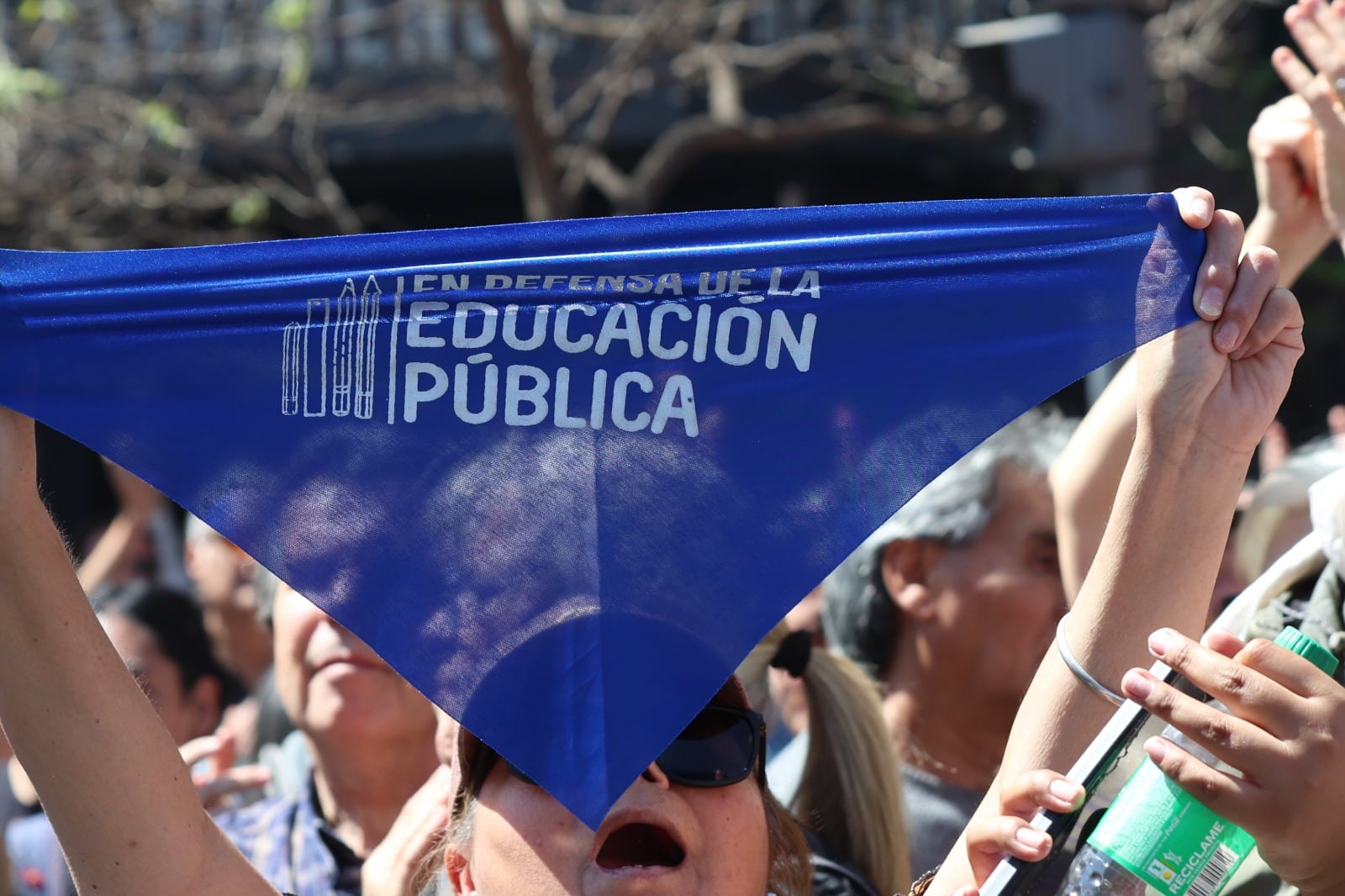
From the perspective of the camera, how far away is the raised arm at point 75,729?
163 centimetres

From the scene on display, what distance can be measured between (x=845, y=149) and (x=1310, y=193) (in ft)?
23.2

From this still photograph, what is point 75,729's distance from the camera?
162 centimetres

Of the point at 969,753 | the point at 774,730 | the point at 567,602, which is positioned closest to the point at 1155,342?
the point at 567,602

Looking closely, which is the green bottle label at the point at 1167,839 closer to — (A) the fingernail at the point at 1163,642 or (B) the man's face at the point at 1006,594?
(A) the fingernail at the point at 1163,642

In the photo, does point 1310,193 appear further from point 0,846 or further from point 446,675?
point 0,846

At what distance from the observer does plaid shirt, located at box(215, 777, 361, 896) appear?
2785 mm

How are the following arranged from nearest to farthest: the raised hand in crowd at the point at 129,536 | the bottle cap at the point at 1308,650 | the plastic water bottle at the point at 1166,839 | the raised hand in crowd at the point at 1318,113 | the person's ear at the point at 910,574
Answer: the plastic water bottle at the point at 1166,839 < the bottle cap at the point at 1308,650 < the raised hand in crowd at the point at 1318,113 < the person's ear at the point at 910,574 < the raised hand in crowd at the point at 129,536

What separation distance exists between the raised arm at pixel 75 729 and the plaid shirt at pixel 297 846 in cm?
108

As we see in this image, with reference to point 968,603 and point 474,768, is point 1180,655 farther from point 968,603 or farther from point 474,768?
point 968,603

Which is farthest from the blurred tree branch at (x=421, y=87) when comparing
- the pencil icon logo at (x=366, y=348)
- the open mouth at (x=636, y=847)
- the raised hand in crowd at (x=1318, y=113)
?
the open mouth at (x=636, y=847)

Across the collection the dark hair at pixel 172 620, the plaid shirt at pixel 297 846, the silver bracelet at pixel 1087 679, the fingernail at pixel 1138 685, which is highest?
the fingernail at pixel 1138 685

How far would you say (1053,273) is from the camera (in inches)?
68.9

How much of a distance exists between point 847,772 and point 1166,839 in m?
1.18

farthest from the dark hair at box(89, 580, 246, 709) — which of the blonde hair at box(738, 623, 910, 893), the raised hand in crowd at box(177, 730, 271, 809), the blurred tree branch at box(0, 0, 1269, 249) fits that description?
the blurred tree branch at box(0, 0, 1269, 249)
